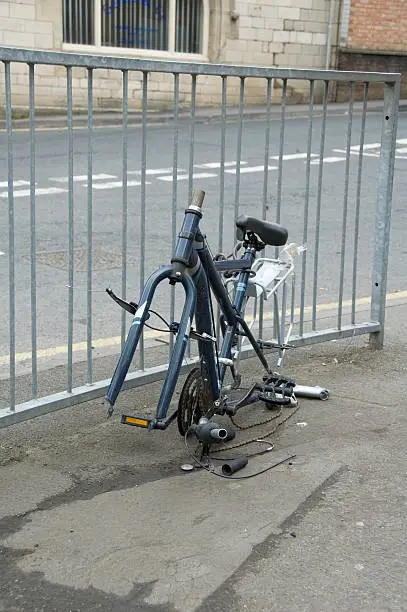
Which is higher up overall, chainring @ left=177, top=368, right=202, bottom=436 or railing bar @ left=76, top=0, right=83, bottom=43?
railing bar @ left=76, top=0, right=83, bottom=43

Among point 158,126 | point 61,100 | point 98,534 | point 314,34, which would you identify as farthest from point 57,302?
point 314,34

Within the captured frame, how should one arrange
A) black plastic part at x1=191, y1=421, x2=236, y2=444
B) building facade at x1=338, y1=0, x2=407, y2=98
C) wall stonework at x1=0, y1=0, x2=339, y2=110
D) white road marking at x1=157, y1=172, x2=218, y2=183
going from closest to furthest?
black plastic part at x1=191, y1=421, x2=236, y2=444, white road marking at x1=157, y1=172, x2=218, y2=183, wall stonework at x1=0, y1=0, x2=339, y2=110, building facade at x1=338, y1=0, x2=407, y2=98

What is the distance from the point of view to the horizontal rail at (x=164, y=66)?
3672 millimetres

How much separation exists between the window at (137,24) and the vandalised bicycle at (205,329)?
18.0 meters

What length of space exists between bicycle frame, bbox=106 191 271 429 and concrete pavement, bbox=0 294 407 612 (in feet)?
1.22

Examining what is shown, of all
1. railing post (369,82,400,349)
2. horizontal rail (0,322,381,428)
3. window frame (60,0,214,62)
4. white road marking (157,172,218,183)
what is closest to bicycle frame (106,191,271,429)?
horizontal rail (0,322,381,428)

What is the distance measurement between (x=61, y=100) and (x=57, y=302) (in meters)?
14.5

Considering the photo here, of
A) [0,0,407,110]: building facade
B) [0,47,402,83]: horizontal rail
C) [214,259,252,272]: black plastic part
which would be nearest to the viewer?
[0,47,402,83]: horizontal rail

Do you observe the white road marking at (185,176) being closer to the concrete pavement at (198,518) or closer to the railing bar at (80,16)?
the concrete pavement at (198,518)

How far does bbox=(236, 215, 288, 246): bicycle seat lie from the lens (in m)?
4.58

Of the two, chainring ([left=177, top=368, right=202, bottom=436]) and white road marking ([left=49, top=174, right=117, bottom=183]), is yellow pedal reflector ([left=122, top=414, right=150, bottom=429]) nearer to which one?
chainring ([left=177, top=368, right=202, bottom=436])

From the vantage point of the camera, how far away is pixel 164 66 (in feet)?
13.7

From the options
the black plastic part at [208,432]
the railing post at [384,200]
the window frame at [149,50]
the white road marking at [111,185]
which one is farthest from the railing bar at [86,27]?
the black plastic part at [208,432]

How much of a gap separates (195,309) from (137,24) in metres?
19.6
